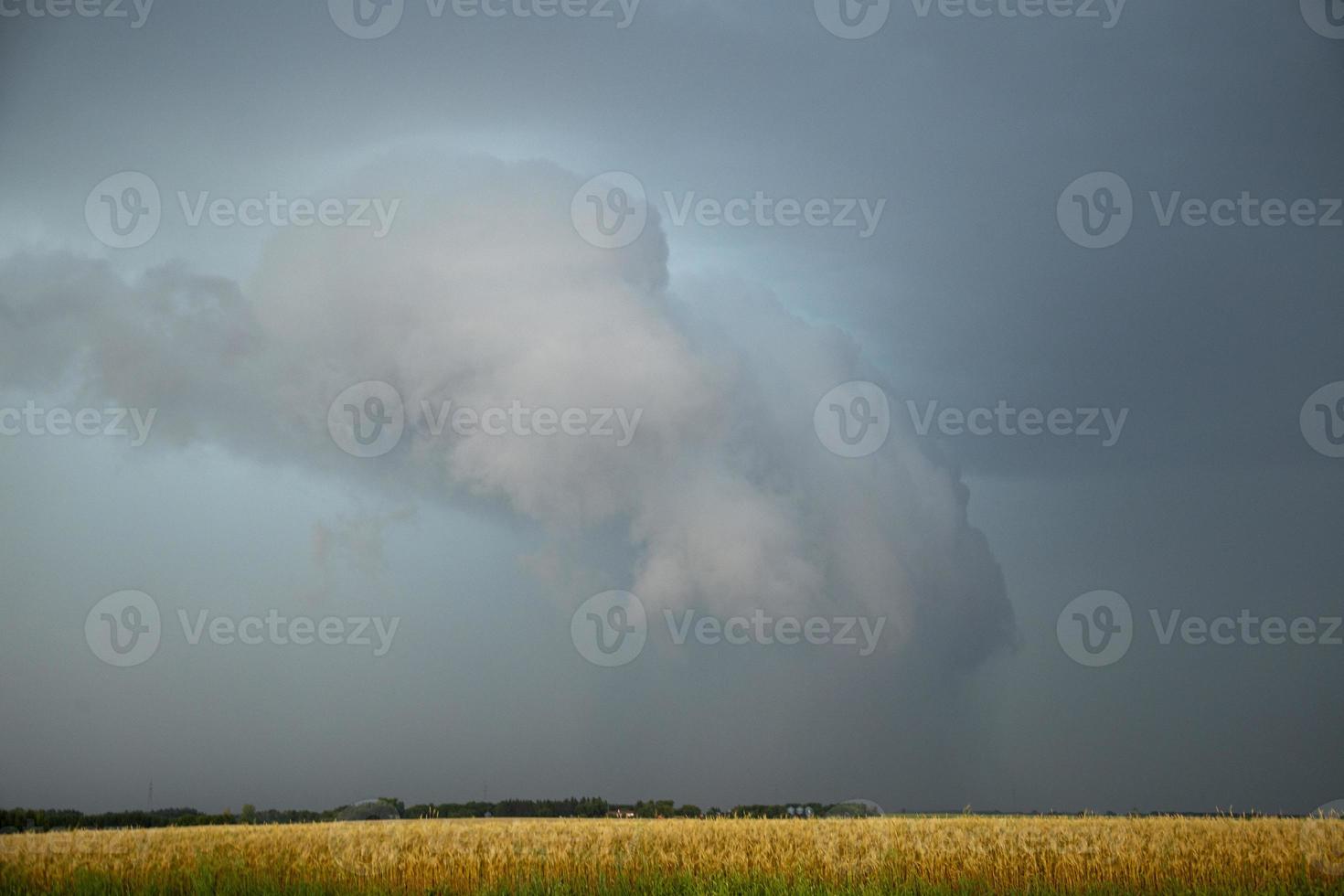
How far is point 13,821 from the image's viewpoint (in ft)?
129

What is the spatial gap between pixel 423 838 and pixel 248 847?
149 inches

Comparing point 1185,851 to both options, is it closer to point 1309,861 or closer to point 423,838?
point 1309,861

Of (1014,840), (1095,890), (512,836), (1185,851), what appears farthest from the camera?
(512,836)

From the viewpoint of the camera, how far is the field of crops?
17453mm

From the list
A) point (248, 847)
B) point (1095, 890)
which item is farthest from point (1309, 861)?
point (248, 847)

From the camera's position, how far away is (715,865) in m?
18.8

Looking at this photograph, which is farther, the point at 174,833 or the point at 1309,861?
the point at 174,833

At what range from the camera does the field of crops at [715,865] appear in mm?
17453

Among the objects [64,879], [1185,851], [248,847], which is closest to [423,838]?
[248,847]

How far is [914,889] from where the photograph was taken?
17.2 m

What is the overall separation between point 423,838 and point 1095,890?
14600 millimetres

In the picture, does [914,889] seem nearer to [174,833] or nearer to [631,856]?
[631,856]

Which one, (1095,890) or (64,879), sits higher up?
(64,879)

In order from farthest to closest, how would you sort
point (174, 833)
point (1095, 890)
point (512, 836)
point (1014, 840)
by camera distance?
point (174, 833) → point (512, 836) → point (1014, 840) → point (1095, 890)
